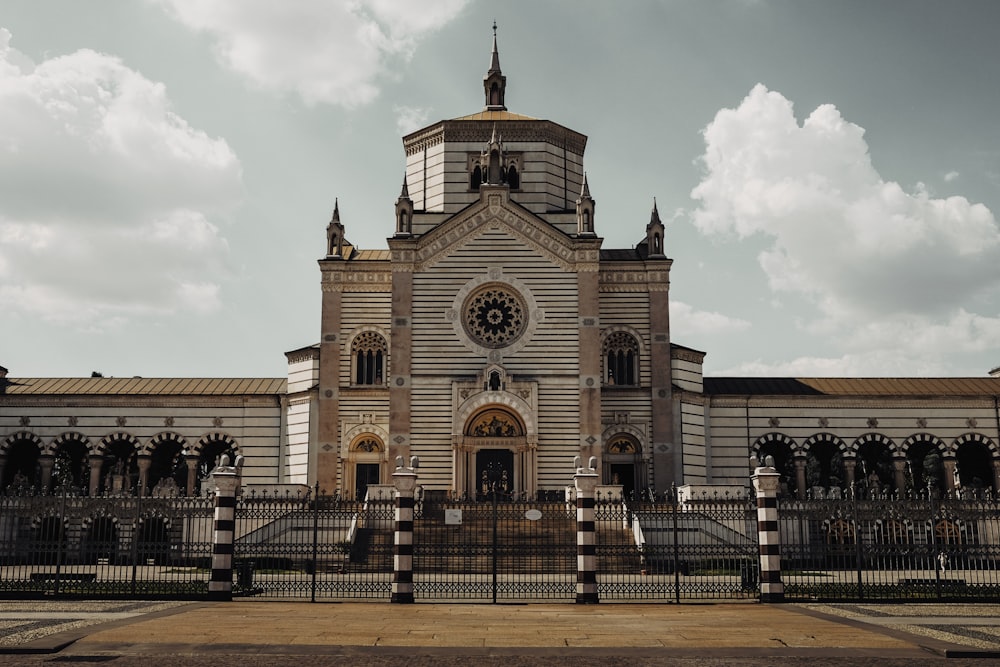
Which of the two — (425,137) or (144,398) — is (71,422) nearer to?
(144,398)

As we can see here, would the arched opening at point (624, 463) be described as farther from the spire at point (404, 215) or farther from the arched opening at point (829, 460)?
the spire at point (404, 215)

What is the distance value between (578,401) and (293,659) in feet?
84.1

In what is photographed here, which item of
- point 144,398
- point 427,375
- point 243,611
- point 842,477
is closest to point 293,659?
point 243,611

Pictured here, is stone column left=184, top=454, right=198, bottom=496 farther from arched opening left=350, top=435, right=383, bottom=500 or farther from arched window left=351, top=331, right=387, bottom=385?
arched window left=351, top=331, right=387, bottom=385

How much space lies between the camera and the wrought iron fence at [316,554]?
20.7 meters

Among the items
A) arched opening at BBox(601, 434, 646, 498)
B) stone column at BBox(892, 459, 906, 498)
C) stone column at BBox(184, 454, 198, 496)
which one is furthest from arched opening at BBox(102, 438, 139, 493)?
stone column at BBox(892, 459, 906, 498)

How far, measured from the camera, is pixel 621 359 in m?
39.8

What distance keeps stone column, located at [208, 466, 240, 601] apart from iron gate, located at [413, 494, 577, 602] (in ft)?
12.7

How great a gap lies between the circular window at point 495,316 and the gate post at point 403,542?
1759 cm

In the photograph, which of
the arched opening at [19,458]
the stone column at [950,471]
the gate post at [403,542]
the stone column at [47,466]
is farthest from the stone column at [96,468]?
the stone column at [950,471]

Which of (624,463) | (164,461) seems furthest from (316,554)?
(164,461)

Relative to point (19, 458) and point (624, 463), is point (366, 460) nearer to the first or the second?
point (624, 463)

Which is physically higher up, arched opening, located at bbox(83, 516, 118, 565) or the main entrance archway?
the main entrance archway

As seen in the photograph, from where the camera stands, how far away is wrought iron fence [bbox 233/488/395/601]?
20.7 m
